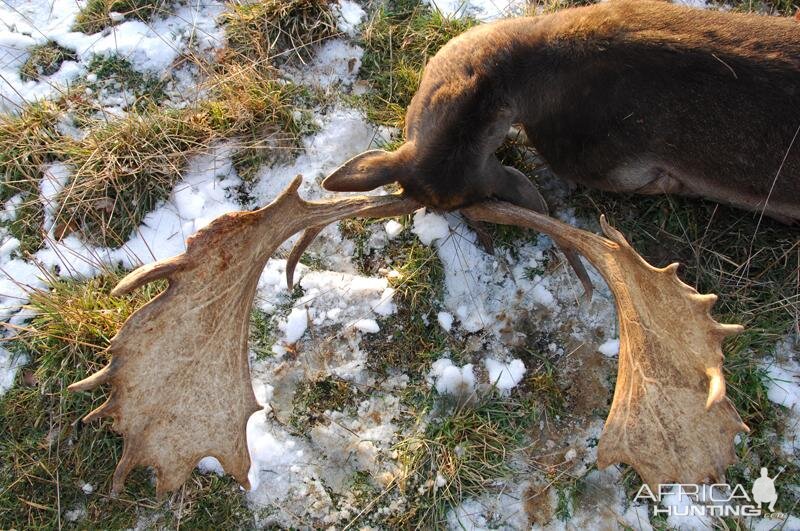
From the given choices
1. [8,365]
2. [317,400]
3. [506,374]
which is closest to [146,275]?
[317,400]

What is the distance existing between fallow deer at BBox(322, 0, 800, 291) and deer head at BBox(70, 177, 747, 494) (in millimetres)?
585

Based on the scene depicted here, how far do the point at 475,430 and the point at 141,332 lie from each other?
2089 mm

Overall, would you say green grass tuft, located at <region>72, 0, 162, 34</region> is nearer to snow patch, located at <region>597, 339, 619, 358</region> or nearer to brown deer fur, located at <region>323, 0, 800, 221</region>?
brown deer fur, located at <region>323, 0, 800, 221</region>

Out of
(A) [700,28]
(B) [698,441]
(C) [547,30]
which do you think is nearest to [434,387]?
(B) [698,441]

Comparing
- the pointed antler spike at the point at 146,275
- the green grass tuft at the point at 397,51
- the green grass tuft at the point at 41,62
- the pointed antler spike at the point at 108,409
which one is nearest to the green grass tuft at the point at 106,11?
the green grass tuft at the point at 41,62

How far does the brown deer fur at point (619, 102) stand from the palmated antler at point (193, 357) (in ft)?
2.12

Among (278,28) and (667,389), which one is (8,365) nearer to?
(278,28)

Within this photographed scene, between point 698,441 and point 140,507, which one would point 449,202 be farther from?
point 140,507

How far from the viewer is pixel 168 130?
15.8ft

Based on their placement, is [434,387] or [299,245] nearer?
[299,245]

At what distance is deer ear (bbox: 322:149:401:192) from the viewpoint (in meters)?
3.73

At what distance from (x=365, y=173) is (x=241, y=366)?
1.25 m

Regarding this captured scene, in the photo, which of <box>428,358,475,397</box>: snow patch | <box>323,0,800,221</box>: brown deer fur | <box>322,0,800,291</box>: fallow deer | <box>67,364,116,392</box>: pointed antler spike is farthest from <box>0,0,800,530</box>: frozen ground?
<box>67,364,116,392</box>: pointed antler spike

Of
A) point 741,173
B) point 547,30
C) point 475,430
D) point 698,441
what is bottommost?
point 475,430
